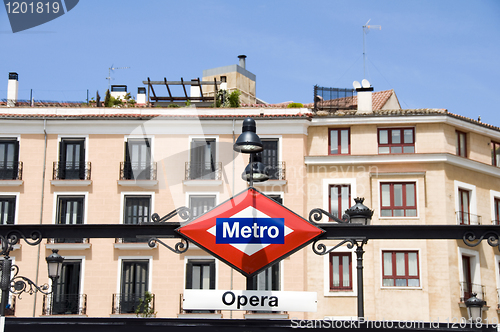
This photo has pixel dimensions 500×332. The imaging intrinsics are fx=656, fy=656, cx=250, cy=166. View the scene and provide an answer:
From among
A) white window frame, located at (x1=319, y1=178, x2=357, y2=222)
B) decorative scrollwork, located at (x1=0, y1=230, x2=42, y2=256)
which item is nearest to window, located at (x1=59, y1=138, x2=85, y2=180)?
white window frame, located at (x1=319, y1=178, x2=357, y2=222)

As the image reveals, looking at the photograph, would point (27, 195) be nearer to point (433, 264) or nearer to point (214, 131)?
point (214, 131)

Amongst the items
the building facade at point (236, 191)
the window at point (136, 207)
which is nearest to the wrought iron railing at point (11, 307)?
the building facade at point (236, 191)

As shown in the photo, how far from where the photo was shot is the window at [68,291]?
99.2 ft

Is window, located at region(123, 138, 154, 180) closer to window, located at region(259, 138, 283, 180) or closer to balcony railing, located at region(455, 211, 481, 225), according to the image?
window, located at region(259, 138, 283, 180)

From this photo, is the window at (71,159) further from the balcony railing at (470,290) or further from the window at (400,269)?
the balcony railing at (470,290)

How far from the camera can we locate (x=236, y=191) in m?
31.6

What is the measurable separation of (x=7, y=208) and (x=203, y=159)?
9776mm

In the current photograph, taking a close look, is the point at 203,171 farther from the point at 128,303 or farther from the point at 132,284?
the point at 128,303

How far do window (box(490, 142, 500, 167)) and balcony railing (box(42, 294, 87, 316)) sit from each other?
21892 millimetres

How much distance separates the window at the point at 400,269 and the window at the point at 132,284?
1117 cm

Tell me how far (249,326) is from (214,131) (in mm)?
26268

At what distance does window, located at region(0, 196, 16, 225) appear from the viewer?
3169cm

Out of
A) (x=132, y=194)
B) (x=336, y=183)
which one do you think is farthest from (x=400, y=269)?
(x=132, y=194)

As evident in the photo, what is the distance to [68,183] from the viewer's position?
31781 mm
